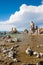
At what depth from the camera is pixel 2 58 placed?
42250 millimetres

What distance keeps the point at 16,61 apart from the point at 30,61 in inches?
96.2

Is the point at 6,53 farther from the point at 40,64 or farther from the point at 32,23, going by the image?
the point at 32,23

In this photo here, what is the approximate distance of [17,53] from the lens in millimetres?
46469

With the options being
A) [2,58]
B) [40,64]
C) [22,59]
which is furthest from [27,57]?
[40,64]

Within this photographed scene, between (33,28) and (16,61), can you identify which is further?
(33,28)

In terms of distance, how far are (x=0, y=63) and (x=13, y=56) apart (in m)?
5.28

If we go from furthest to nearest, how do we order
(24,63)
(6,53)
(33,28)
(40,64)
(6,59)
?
1. (33,28)
2. (6,53)
3. (6,59)
4. (24,63)
5. (40,64)

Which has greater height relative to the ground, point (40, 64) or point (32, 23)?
point (32, 23)

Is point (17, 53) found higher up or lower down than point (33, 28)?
lower down

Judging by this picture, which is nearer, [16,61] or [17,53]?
[16,61]

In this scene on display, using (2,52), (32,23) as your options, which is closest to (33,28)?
(32,23)

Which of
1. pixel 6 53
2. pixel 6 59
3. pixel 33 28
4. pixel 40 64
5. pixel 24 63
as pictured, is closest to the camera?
pixel 40 64

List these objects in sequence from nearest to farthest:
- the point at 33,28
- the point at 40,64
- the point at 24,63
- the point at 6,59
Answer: the point at 40,64 → the point at 24,63 → the point at 6,59 → the point at 33,28

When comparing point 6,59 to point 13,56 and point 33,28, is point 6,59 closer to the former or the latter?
point 13,56
